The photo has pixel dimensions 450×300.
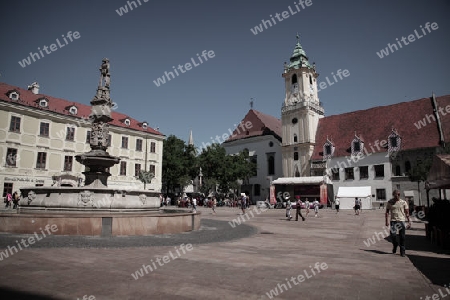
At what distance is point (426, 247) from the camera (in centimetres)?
966

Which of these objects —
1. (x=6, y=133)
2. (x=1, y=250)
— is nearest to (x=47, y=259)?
(x=1, y=250)

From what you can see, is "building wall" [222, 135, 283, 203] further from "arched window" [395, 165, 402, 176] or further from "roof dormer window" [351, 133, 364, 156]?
"arched window" [395, 165, 402, 176]

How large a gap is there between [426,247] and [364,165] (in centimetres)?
3329

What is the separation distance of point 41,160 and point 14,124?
180 inches

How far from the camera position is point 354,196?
38469 mm

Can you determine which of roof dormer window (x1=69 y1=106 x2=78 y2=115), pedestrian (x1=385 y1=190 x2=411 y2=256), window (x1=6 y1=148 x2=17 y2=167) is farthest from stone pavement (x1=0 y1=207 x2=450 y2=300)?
roof dormer window (x1=69 y1=106 x2=78 y2=115)

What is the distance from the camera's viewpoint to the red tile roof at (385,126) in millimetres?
36975

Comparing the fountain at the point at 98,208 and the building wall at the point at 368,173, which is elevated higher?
the building wall at the point at 368,173

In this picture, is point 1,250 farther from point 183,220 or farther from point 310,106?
point 310,106

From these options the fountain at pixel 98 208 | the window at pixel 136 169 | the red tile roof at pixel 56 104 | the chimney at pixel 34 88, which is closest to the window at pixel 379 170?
the red tile roof at pixel 56 104

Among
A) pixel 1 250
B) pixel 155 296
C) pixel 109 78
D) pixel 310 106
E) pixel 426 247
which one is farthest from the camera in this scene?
pixel 310 106

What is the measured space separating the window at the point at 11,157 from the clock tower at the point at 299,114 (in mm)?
37017

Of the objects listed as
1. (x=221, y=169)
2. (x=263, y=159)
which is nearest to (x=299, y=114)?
(x=263, y=159)

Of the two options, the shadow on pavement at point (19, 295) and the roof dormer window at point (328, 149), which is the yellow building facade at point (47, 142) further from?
the shadow on pavement at point (19, 295)
